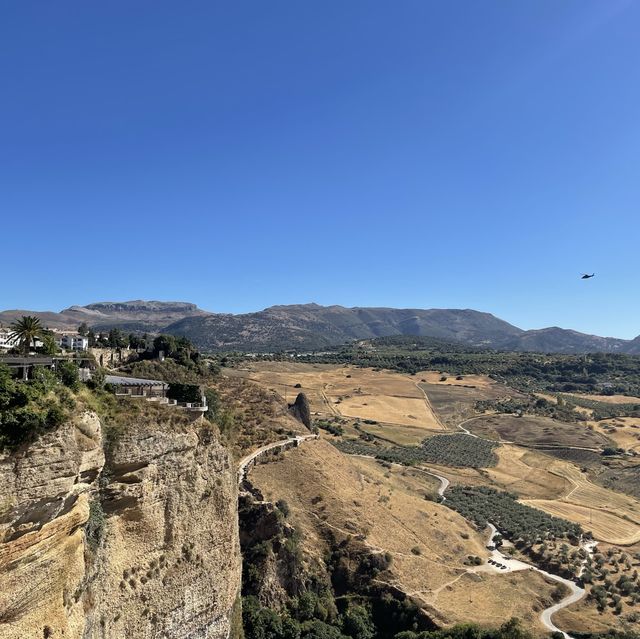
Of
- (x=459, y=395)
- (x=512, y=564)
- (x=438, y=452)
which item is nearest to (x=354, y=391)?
(x=459, y=395)

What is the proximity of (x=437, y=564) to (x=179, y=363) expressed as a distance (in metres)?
32.9

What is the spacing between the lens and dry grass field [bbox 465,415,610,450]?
111 m

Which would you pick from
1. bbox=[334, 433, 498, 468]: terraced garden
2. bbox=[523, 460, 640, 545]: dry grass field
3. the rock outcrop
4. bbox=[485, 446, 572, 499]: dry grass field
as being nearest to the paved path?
the rock outcrop

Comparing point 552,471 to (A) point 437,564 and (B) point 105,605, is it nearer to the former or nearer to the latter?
(A) point 437,564

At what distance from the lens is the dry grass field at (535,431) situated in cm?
11147

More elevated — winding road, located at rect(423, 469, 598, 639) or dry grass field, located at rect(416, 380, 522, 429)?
dry grass field, located at rect(416, 380, 522, 429)

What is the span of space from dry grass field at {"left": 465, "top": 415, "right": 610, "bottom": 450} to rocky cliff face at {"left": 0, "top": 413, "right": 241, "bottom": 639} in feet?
323

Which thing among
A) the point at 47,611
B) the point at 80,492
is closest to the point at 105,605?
the point at 47,611

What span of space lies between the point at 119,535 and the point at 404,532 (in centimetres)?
3585

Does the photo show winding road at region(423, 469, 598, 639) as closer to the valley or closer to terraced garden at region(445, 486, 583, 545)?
the valley

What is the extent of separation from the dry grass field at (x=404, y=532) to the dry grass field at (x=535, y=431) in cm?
6150

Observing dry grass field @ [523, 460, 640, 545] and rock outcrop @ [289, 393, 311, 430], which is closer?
dry grass field @ [523, 460, 640, 545]

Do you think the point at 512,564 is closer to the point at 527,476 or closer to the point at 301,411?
the point at 301,411

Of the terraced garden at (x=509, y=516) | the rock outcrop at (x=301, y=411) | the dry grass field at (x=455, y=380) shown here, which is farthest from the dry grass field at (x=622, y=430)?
the rock outcrop at (x=301, y=411)
